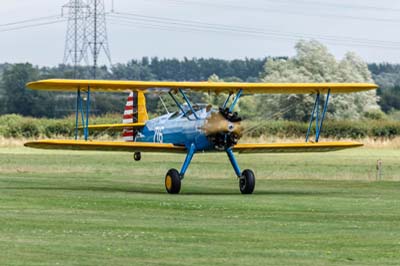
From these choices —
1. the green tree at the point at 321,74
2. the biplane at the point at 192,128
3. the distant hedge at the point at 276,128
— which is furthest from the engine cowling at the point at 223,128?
the green tree at the point at 321,74

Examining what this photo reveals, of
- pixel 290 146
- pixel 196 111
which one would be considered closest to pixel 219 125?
pixel 196 111

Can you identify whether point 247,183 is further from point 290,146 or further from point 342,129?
point 342,129

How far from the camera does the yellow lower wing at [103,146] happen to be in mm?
27266

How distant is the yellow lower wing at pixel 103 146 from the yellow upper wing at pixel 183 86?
54.0 inches

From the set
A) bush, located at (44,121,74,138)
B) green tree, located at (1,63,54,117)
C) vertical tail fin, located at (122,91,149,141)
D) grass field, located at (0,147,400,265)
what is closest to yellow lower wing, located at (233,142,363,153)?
grass field, located at (0,147,400,265)

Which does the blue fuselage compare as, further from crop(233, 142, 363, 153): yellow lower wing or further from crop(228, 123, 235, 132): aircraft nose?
crop(233, 142, 363, 153): yellow lower wing

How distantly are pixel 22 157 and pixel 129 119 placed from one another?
10915 mm

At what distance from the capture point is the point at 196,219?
2041 centimetres

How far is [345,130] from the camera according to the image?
216ft

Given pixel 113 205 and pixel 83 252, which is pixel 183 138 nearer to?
pixel 113 205

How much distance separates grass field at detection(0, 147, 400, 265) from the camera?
1529cm

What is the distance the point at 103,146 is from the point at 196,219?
7971mm

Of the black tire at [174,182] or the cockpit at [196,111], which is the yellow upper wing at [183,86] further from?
the black tire at [174,182]

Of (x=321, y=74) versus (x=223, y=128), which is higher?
(x=321, y=74)
